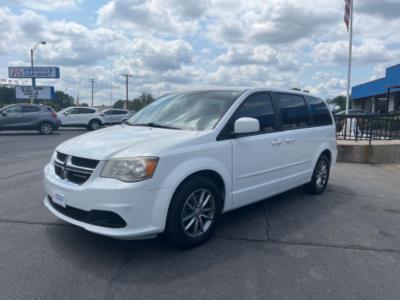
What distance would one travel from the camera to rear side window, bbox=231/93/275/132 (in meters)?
4.47

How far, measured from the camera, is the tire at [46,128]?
20.0 m

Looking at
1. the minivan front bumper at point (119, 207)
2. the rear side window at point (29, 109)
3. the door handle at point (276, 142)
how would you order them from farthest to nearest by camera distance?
1. the rear side window at point (29, 109)
2. the door handle at point (276, 142)
3. the minivan front bumper at point (119, 207)

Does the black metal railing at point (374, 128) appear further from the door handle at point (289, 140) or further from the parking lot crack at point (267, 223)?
the parking lot crack at point (267, 223)

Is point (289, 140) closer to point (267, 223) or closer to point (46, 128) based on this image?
point (267, 223)

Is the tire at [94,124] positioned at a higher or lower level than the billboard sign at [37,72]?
lower

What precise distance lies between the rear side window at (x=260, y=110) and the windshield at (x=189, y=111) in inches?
6.5

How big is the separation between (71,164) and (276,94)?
300 centimetres

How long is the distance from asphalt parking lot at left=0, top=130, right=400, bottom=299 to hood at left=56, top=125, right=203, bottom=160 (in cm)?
104

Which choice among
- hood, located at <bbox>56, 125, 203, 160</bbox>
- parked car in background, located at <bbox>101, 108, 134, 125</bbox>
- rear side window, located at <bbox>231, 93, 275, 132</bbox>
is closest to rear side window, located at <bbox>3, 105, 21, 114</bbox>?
parked car in background, located at <bbox>101, 108, 134, 125</bbox>

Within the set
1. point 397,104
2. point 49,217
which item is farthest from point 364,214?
point 397,104

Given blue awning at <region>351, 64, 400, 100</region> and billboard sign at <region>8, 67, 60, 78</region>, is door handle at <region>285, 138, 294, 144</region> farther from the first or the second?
billboard sign at <region>8, 67, 60, 78</region>

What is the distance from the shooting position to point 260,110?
4770 millimetres

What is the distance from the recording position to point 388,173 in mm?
9078

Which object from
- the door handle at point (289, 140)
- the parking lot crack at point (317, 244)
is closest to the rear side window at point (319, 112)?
the door handle at point (289, 140)
